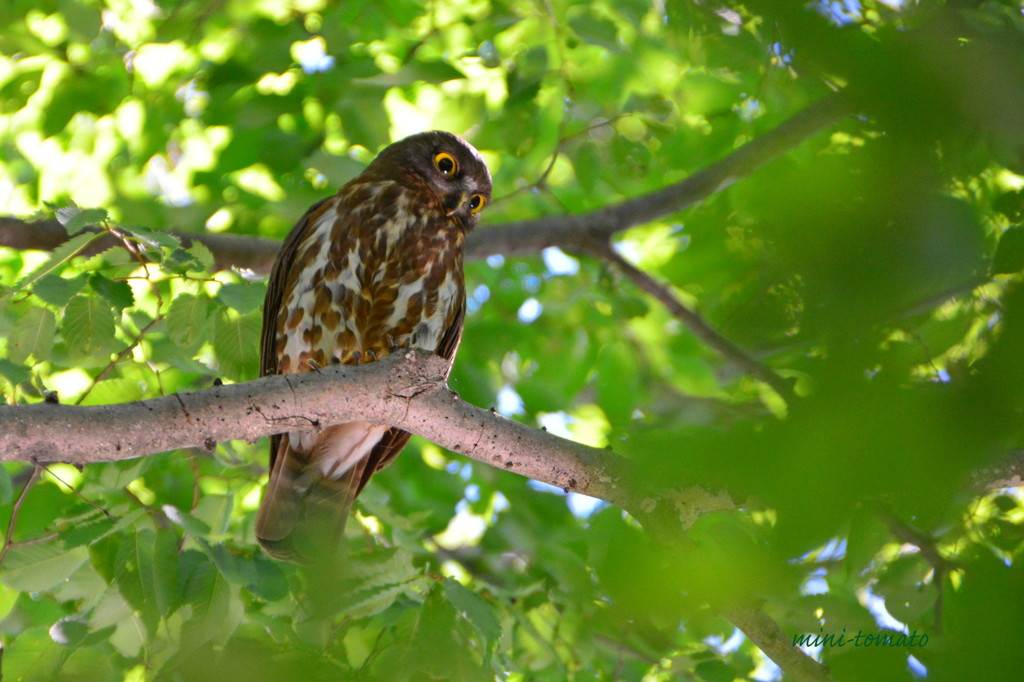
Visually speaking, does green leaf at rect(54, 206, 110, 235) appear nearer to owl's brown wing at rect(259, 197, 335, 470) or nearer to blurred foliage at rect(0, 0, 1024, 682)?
blurred foliage at rect(0, 0, 1024, 682)

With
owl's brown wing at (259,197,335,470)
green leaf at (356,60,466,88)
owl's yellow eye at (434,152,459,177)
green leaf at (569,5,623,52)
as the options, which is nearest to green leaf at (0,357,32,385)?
owl's brown wing at (259,197,335,470)

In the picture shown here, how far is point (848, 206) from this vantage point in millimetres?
620

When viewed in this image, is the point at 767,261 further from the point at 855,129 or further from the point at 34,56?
the point at 34,56

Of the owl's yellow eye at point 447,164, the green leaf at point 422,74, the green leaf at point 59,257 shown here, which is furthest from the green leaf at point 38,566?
the owl's yellow eye at point 447,164

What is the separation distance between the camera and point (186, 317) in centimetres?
283

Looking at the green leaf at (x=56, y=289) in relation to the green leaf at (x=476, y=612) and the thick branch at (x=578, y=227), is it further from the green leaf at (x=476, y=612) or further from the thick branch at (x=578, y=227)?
the thick branch at (x=578, y=227)

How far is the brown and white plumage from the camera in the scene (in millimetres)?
3971

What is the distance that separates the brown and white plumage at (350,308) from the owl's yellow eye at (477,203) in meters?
0.35

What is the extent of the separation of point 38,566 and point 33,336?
30.6 inches

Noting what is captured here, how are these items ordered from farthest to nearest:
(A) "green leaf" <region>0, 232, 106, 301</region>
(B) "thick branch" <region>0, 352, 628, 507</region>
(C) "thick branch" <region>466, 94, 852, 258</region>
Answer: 1. (C) "thick branch" <region>466, 94, 852, 258</region>
2. (A) "green leaf" <region>0, 232, 106, 301</region>
3. (B) "thick branch" <region>0, 352, 628, 507</region>

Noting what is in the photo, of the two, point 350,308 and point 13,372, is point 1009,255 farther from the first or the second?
point 350,308

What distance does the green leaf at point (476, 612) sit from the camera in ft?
8.98

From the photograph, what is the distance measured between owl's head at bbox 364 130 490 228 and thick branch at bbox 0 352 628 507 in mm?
1986

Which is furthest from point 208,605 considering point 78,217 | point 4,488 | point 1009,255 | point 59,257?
point 1009,255
